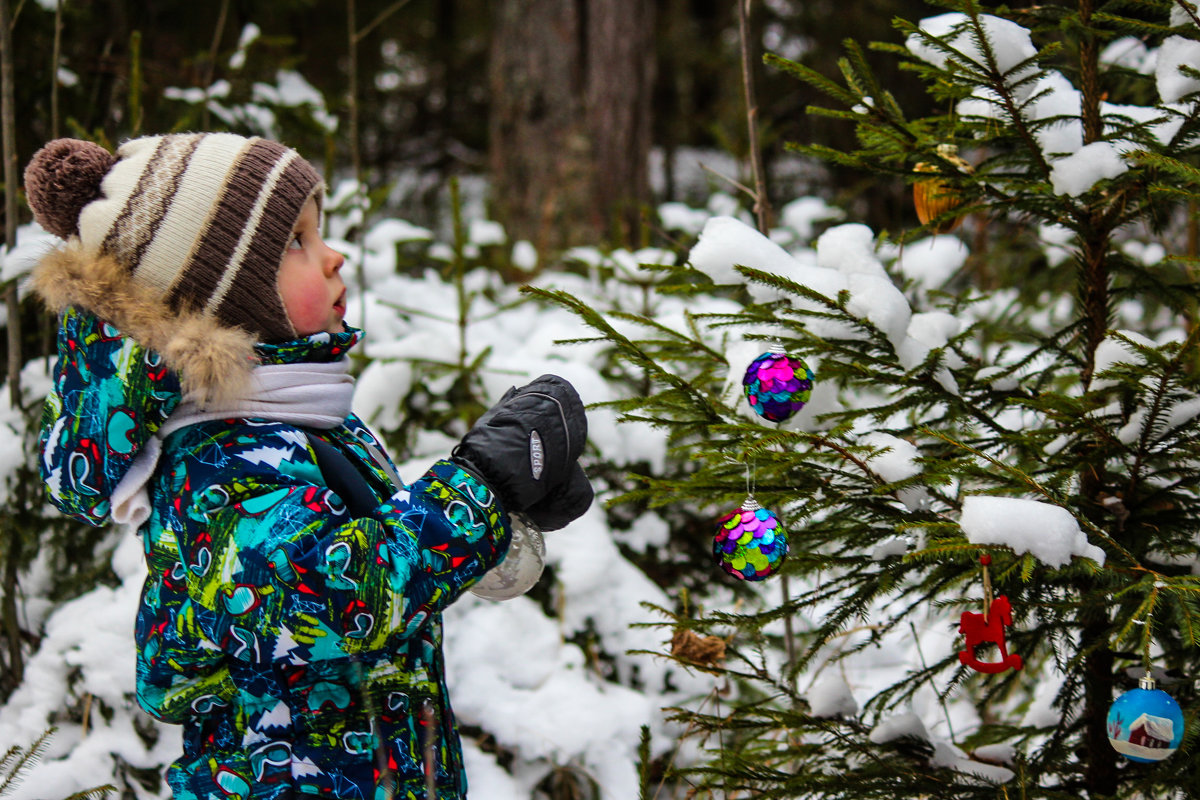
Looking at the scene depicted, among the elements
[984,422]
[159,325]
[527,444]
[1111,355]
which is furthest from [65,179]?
[1111,355]

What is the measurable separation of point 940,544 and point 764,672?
0.61 meters

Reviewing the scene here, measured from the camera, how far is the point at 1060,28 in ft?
5.16

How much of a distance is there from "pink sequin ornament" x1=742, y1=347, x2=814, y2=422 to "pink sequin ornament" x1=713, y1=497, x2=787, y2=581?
176 millimetres

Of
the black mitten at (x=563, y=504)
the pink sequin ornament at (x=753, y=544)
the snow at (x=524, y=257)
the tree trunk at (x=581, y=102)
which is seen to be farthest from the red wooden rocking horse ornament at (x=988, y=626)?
the tree trunk at (x=581, y=102)

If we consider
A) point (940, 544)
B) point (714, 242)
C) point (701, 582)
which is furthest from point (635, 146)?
point (940, 544)

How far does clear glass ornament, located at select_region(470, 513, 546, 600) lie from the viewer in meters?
1.63

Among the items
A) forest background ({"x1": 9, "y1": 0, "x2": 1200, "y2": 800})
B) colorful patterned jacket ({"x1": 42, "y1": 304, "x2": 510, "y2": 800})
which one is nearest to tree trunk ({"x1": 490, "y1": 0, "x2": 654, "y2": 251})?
forest background ({"x1": 9, "y1": 0, "x2": 1200, "y2": 800})

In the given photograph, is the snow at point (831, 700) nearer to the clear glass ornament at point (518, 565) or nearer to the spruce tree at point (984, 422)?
the spruce tree at point (984, 422)

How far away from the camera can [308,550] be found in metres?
1.30

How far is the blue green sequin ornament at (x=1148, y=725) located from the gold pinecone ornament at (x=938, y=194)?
0.86m

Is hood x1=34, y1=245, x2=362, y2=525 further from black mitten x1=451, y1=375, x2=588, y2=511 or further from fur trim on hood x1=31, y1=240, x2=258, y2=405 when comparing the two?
black mitten x1=451, y1=375, x2=588, y2=511

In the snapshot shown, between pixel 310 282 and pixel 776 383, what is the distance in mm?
794

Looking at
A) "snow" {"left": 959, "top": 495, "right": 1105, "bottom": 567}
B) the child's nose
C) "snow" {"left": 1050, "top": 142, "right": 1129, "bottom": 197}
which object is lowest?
"snow" {"left": 959, "top": 495, "right": 1105, "bottom": 567}

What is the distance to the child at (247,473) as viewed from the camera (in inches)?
52.4
